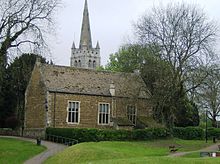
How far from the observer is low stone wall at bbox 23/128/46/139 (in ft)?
174

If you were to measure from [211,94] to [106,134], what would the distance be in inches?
1085

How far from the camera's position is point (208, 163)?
23.0 metres

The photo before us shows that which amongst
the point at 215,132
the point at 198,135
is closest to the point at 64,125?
the point at 198,135

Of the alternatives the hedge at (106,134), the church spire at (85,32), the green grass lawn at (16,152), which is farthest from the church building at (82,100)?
the church spire at (85,32)

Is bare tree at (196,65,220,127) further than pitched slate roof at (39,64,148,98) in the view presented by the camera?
No

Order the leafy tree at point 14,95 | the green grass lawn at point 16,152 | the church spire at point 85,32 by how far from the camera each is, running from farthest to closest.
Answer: the church spire at point 85,32 → the leafy tree at point 14,95 → the green grass lawn at point 16,152

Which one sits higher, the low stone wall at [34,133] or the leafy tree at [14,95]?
the leafy tree at [14,95]

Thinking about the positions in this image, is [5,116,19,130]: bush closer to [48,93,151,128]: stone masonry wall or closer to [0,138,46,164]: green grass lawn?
[48,93,151,128]: stone masonry wall

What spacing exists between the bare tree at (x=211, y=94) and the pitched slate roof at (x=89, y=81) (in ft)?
27.4

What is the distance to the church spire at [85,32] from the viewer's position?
120 meters

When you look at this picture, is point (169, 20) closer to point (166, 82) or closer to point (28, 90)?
point (166, 82)

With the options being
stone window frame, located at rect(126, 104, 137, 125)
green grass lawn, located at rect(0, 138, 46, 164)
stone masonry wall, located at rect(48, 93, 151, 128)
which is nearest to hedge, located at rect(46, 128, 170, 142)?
stone masonry wall, located at rect(48, 93, 151, 128)

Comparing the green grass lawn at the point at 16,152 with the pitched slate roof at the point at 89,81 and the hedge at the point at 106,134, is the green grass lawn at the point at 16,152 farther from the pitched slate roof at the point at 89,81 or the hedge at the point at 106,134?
the pitched slate roof at the point at 89,81

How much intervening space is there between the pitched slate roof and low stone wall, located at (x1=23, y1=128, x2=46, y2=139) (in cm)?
569
